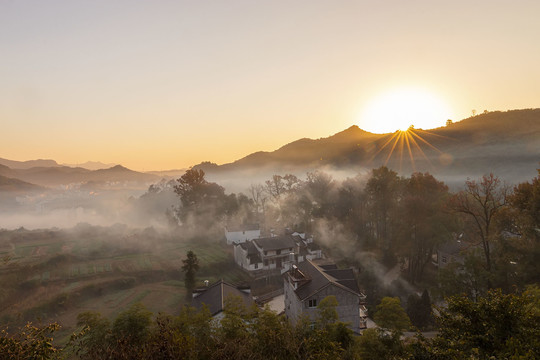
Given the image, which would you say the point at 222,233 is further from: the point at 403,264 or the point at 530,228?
the point at 530,228

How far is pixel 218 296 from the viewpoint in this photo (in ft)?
95.4

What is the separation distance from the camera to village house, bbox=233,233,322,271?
50.9m

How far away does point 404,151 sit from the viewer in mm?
115938

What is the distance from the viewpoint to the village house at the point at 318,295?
2864cm

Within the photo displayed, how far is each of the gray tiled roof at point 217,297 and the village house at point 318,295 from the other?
478 centimetres

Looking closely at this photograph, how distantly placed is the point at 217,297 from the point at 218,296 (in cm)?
13

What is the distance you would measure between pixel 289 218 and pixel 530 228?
1967 inches

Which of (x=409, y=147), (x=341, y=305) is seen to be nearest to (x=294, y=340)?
(x=341, y=305)

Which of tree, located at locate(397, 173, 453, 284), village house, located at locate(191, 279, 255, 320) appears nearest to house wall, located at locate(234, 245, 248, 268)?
village house, located at locate(191, 279, 255, 320)

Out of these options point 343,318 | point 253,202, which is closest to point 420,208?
point 343,318

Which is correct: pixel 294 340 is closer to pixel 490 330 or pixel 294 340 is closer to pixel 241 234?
pixel 490 330

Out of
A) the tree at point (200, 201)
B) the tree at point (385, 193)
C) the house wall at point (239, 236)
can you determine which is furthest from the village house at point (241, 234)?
the tree at point (385, 193)

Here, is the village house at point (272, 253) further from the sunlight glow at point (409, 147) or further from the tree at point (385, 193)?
the sunlight glow at point (409, 147)

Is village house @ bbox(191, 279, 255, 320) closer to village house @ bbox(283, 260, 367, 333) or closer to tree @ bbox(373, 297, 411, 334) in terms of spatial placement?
village house @ bbox(283, 260, 367, 333)
